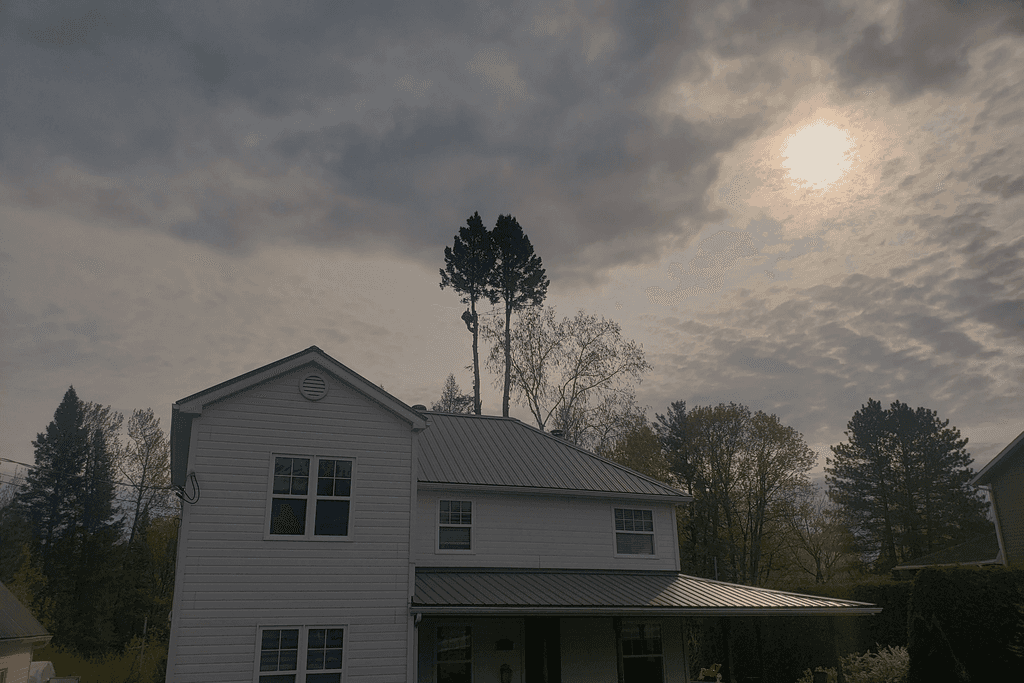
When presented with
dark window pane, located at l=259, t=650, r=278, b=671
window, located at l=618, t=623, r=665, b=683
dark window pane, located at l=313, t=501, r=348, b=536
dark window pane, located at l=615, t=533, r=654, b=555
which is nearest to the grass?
dark window pane, located at l=259, t=650, r=278, b=671

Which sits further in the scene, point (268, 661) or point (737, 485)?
point (737, 485)

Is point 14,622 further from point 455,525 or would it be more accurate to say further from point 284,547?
point 455,525

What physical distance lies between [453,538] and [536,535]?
2.33 metres

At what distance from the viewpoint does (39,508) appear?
140 ft

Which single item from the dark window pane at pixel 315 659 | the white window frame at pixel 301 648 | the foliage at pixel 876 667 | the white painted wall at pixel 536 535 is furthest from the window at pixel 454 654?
the foliage at pixel 876 667

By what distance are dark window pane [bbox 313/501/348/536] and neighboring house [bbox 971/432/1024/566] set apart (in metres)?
21.3

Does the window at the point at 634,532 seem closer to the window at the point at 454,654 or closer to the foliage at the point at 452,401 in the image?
the window at the point at 454,654

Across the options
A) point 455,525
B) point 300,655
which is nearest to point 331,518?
point 300,655

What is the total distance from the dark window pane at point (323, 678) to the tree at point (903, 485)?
121 ft

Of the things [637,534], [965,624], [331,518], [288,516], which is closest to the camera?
[288,516]

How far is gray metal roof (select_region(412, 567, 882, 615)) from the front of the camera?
15445 millimetres

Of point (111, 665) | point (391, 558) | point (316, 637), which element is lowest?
point (111, 665)

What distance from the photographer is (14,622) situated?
24969 millimetres

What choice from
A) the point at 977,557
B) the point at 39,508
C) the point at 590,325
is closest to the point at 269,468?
the point at 590,325
